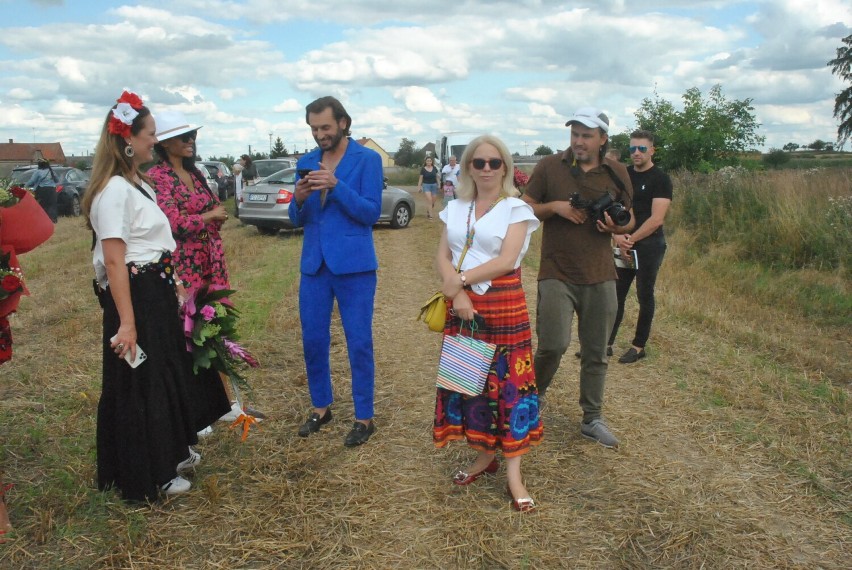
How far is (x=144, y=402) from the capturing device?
338cm

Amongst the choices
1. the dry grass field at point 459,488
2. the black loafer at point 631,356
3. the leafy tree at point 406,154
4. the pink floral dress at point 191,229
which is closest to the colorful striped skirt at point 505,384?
the dry grass field at point 459,488

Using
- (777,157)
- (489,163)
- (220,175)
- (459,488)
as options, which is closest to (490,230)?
(489,163)

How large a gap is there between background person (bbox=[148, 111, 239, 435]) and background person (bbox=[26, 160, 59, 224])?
52.3ft

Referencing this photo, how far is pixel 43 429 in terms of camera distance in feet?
14.2

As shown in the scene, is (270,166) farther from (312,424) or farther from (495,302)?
(495,302)

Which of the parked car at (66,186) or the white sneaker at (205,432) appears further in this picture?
the parked car at (66,186)

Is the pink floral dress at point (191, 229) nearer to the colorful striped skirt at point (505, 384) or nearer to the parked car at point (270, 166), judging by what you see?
the colorful striped skirt at point (505, 384)

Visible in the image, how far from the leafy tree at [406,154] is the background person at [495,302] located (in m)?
84.8

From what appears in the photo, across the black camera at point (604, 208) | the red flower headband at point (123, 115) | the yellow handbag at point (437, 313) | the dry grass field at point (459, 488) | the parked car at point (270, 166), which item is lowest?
the dry grass field at point (459, 488)

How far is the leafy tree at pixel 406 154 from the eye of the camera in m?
89.9

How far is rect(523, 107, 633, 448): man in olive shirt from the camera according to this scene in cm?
401

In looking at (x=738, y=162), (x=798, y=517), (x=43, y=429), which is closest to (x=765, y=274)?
(x=798, y=517)

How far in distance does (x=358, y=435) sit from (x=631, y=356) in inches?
111

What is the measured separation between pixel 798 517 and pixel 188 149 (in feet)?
13.1
